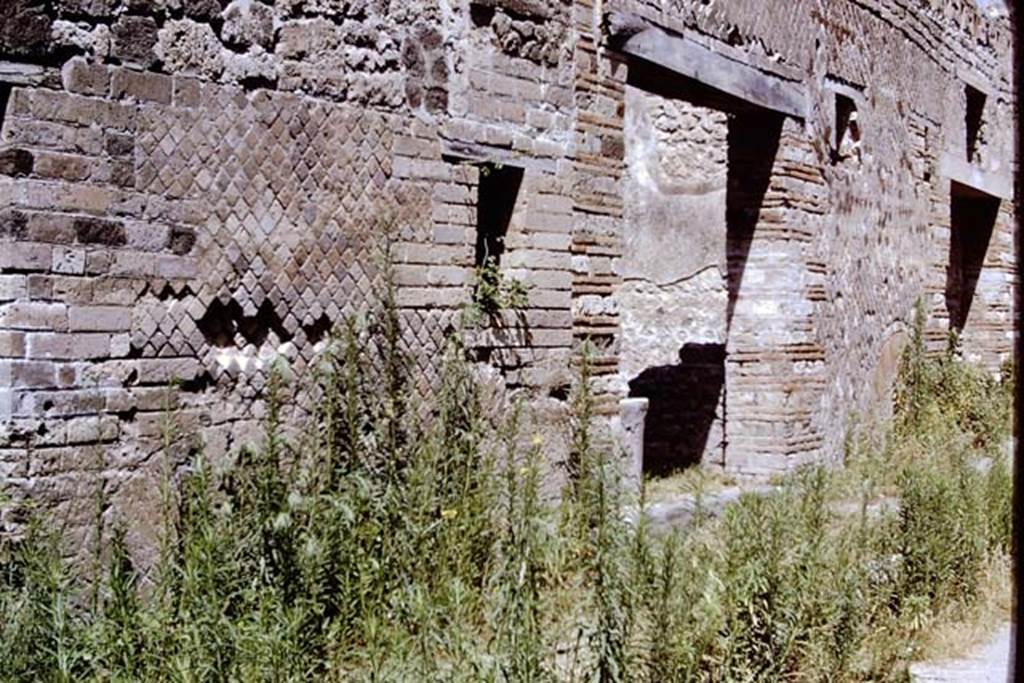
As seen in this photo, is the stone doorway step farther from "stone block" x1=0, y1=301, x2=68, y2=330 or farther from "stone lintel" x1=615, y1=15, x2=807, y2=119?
"stone lintel" x1=615, y1=15, x2=807, y2=119

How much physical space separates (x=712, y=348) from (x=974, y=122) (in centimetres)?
608

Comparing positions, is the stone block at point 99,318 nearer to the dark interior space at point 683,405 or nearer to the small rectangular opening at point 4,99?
the small rectangular opening at point 4,99

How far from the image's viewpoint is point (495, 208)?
6906 mm

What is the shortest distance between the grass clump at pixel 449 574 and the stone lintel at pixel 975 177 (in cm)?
749

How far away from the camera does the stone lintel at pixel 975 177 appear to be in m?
13.5

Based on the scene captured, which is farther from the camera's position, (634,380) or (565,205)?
(634,380)

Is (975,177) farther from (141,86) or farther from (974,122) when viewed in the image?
(141,86)

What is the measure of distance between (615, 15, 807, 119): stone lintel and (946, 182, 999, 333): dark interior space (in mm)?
6687

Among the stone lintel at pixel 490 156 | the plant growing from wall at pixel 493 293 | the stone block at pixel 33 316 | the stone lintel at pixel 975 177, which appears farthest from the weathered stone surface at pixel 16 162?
the stone lintel at pixel 975 177

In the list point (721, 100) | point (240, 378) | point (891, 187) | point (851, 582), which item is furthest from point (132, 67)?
point (891, 187)

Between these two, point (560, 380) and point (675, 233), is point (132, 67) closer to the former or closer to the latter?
point (560, 380)

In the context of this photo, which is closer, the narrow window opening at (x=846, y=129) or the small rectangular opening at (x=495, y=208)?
the small rectangular opening at (x=495, y=208)

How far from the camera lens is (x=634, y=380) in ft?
39.0

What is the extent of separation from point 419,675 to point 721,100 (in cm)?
592
